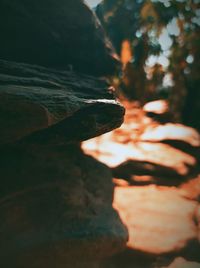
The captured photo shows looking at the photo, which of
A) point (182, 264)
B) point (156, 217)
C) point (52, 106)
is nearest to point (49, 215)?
point (52, 106)

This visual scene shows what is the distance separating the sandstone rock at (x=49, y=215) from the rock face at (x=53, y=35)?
149 cm

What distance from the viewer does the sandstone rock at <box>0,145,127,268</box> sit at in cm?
371

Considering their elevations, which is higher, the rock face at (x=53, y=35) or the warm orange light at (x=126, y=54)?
the warm orange light at (x=126, y=54)

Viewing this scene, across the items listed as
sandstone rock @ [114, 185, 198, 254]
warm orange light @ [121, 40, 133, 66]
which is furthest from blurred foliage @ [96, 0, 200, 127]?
sandstone rock @ [114, 185, 198, 254]

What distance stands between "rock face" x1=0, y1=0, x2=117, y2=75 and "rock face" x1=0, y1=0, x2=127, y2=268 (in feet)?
0.05

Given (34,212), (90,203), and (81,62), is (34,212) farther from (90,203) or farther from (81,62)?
(81,62)

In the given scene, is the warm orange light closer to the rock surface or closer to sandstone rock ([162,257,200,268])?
the rock surface

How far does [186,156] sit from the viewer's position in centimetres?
750

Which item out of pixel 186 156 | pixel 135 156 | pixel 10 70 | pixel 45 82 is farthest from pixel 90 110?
pixel 186 156

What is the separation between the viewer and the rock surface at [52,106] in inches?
121

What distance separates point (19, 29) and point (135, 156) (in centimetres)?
402

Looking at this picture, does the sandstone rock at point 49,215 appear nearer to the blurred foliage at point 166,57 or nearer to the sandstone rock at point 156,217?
the sandstone rock at point 156,217

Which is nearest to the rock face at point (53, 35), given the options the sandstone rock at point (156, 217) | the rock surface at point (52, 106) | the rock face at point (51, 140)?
the rock face at point (51, 140)

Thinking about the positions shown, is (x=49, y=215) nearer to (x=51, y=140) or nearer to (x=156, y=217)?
(x=51, y=140)
